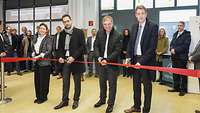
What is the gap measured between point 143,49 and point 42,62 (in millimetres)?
1894

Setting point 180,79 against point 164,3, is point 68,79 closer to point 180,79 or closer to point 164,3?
point 180,79

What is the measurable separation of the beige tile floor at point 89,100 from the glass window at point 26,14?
447 cm

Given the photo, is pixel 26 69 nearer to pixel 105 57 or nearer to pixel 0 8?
pixel 0 8

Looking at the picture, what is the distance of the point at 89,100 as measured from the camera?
5539 millimetres

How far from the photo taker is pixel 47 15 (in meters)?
11.0

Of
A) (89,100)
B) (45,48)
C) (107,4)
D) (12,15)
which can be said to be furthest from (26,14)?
(89,100)

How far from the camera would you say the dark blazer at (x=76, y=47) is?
477cm

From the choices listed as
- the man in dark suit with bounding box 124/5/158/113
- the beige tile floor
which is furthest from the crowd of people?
the beige tile floor

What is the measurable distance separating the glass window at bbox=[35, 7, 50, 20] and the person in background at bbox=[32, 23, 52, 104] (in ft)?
19.1

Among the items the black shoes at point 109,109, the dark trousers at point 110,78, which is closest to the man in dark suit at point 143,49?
the dark trousers at point 110,78

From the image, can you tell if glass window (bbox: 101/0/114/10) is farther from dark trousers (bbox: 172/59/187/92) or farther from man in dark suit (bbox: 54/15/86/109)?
man in dark suit (bbox: 54/15/86/109)

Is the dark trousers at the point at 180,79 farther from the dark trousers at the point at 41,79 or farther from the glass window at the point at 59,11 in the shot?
the glass window at the point at 59,11

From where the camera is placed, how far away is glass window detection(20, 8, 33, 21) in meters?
11.5

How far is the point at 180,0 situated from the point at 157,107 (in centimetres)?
414
